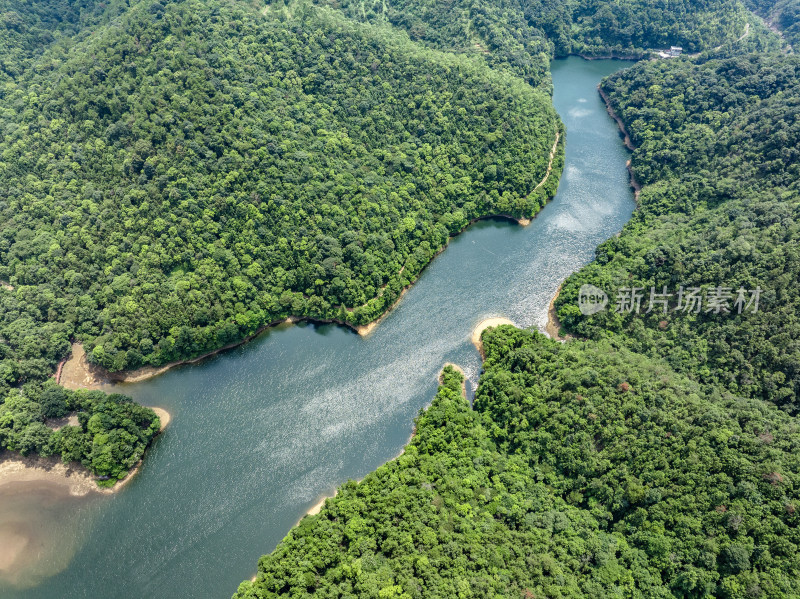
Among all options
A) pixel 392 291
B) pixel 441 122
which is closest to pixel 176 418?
pixel 392 291

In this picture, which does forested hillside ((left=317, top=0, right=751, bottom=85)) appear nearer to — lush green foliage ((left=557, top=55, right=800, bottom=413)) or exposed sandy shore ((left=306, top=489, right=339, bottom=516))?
lush green foliage ((left=557, top=55, right=800, bottom=413))

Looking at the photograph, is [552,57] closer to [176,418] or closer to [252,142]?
[252,142]

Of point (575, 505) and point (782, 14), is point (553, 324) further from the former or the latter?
point (782, 14)

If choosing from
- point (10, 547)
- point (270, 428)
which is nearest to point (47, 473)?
point (10, 547)

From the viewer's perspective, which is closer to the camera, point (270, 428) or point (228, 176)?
point (270, 428)

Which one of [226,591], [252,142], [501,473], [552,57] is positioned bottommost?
[226,591]

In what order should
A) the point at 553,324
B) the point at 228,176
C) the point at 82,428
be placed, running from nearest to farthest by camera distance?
1. the point at 82,428
2. the point at 553,324
3. the point at 228,176

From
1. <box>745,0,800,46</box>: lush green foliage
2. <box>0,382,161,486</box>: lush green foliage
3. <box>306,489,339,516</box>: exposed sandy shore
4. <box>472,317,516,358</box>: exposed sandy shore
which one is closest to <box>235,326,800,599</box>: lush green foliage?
<box>306,489,339,516</box>: exposed sandy shore

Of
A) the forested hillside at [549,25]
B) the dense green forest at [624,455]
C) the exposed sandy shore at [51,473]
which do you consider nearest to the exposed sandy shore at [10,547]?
the exposed sandy shore at [51,473]
